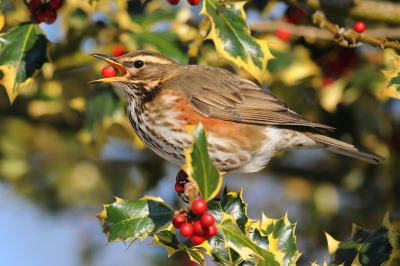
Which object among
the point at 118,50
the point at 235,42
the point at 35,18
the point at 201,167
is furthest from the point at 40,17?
the point at 201,167

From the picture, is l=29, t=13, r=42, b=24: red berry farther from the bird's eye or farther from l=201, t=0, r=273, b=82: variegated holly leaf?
l=201, t=0, r=273, b=82: variegated holly leaf

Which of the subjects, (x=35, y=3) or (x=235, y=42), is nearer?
(x=235, y=42)

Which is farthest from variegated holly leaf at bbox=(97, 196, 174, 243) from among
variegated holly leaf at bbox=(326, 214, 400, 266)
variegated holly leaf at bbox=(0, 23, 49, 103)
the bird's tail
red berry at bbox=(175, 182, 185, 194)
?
the bird's tail

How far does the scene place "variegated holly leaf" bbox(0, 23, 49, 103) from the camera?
12.5ft

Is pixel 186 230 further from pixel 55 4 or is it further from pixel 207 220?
pixel 55 4

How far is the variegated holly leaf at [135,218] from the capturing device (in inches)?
117

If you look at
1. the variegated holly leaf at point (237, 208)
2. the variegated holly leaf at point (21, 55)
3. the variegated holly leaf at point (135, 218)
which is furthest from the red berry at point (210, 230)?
the variegated holly leaf at point (21, 55)

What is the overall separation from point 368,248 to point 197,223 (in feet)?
3.42

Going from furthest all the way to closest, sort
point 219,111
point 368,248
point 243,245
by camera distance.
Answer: point 219,111
point 368,248
point 243,245

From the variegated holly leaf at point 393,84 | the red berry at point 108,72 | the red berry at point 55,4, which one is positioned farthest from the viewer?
the red berry at point 108,72

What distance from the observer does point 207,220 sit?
2730 mm

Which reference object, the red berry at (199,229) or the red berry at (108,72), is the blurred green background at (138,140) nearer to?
the red berry at (108,72)

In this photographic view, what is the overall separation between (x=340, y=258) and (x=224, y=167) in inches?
41.0

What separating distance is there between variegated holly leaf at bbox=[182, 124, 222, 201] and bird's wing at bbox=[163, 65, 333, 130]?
151 centimetres
